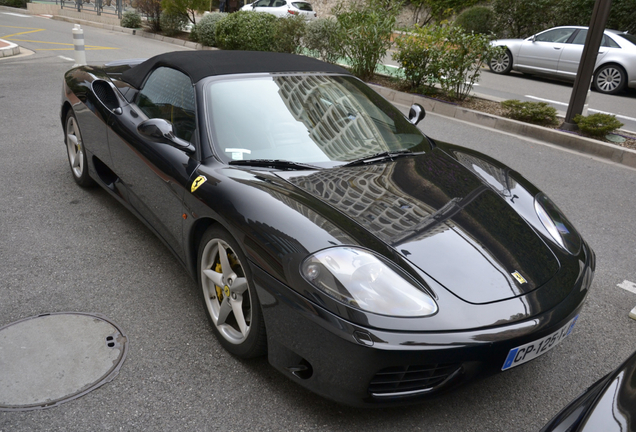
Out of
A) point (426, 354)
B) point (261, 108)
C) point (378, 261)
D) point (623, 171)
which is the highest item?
point (261, 108)

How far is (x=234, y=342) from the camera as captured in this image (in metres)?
2.50

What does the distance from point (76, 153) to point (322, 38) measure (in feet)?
27.0

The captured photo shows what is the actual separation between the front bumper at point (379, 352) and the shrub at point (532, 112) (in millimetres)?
6421

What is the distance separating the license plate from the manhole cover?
173cm

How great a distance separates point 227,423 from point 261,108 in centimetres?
169

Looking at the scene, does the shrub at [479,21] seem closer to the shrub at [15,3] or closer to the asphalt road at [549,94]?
the asphalt road at [549,94]

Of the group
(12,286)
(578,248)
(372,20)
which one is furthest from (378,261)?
(372,20)

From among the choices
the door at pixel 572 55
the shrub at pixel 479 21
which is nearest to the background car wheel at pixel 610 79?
the door at pixel 572 55

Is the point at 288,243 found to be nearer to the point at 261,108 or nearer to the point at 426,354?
the point at 426,354

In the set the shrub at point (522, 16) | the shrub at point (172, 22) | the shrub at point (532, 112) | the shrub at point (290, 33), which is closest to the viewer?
the shrub at point (532, 112)

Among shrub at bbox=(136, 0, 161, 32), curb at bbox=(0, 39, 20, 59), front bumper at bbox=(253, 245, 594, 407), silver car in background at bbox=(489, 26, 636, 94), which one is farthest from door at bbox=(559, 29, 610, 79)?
shrub at bbox=(136, 0, 161, 32)

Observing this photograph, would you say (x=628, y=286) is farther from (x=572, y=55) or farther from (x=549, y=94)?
(x=572, y=55)

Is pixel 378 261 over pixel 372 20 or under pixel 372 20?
under

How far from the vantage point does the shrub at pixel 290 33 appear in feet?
39.8
